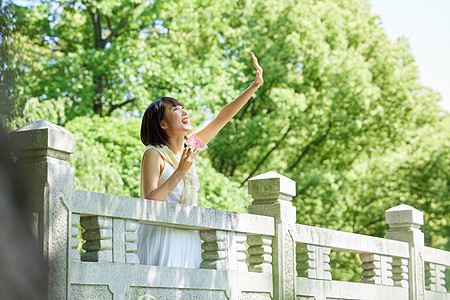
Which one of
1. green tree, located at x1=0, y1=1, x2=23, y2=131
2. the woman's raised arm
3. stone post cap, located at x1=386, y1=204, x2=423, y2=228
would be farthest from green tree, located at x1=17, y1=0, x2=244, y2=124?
green tree, located at x1=0, y1=1, x2=23, y2=131

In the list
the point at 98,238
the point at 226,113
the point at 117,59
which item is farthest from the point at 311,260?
the point at 117,59

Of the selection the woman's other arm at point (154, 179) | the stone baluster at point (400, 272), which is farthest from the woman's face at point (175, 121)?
the stone baluster at point (400, 272)

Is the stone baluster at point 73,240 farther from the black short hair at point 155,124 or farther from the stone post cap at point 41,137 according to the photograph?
the black short hair at point 155,124

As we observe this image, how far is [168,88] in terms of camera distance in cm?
1627

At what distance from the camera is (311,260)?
20.6ft

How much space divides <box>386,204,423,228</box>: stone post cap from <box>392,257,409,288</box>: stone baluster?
48cm

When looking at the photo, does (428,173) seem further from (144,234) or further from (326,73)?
(144,234)

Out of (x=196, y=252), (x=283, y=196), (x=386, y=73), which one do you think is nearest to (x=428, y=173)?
(x=386, y=73)

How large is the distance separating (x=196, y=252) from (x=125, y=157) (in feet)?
29.0

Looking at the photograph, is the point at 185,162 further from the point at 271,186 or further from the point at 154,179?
the point at 271,186

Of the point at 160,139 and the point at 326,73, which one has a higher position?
the point at 326,73

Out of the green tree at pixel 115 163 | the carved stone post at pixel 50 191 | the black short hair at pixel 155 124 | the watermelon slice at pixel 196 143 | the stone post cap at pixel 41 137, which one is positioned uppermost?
the green tree at pixel 115 163

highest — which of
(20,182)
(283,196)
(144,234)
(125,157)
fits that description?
(125,157)

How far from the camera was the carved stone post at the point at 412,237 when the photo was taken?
804 cm
